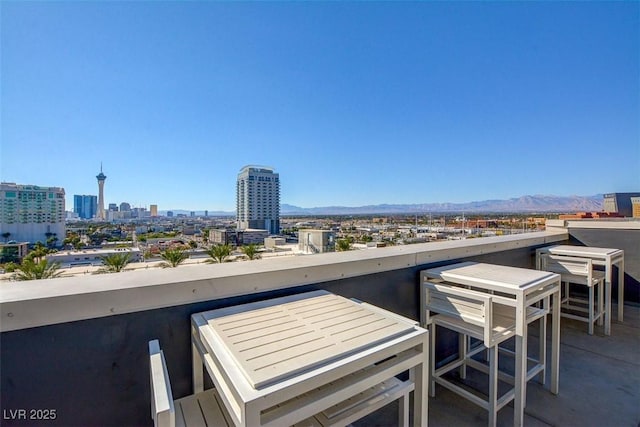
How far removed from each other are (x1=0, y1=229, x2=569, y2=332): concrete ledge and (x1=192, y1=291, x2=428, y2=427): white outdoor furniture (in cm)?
13

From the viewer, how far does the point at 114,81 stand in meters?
6.76

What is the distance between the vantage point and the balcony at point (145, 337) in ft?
3.17

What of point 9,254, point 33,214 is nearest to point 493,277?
point 9,254

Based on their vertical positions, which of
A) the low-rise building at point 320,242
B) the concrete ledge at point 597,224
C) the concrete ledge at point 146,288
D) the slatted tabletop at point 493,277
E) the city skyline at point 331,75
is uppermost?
the city skyline at point 331,75

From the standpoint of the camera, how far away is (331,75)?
10.6 meters

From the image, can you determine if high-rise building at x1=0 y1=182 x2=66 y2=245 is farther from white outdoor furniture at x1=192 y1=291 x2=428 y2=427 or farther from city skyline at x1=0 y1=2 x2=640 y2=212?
white outdoor furniture at x1=192 y1=291 x2=428 y2=427

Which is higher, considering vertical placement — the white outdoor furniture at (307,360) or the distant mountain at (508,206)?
the distant mountain at (508,206)

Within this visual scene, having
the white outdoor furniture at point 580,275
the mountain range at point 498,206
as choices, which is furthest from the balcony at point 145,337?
the mountain range at point 498,206

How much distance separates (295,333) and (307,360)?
0.19 meters

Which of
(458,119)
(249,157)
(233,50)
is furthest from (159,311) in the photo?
(249,157)

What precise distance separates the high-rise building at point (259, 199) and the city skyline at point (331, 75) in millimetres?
31909

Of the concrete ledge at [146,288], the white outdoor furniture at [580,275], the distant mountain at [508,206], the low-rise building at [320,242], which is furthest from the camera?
the distant mountain at [508,206]

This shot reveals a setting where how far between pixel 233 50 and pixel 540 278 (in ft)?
26.6

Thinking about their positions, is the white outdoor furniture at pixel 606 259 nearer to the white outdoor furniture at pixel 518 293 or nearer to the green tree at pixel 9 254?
the white outdoor furniture at pixel 518 293
